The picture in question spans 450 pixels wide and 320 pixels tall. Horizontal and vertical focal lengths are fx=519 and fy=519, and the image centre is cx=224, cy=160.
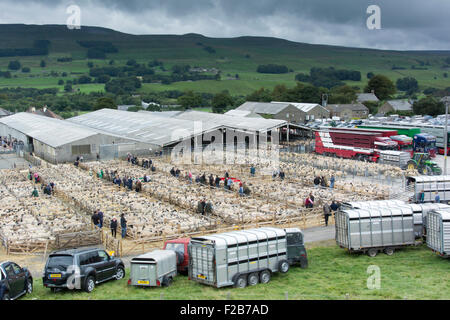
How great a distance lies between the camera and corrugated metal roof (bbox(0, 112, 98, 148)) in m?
53.8

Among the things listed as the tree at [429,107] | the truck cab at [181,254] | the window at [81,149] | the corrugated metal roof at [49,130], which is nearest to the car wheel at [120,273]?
the truck cab at [181,254]

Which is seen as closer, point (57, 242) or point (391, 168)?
point (57, 242)

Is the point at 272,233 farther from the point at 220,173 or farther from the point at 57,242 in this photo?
the point at 220,173

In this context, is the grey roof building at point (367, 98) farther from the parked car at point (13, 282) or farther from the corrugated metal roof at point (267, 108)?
the parked car at point (13, 282)

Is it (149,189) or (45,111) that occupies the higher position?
(45,111)

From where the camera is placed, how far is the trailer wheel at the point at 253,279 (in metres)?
17.6

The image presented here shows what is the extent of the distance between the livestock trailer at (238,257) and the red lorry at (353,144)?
34628mm

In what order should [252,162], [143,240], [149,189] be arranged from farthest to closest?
[252,162] → [149,189] → [143,240]

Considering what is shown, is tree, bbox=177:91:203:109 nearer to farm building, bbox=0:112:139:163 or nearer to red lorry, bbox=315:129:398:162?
farm building, bbox=0:112:139:163

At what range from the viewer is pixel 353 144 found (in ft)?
182
